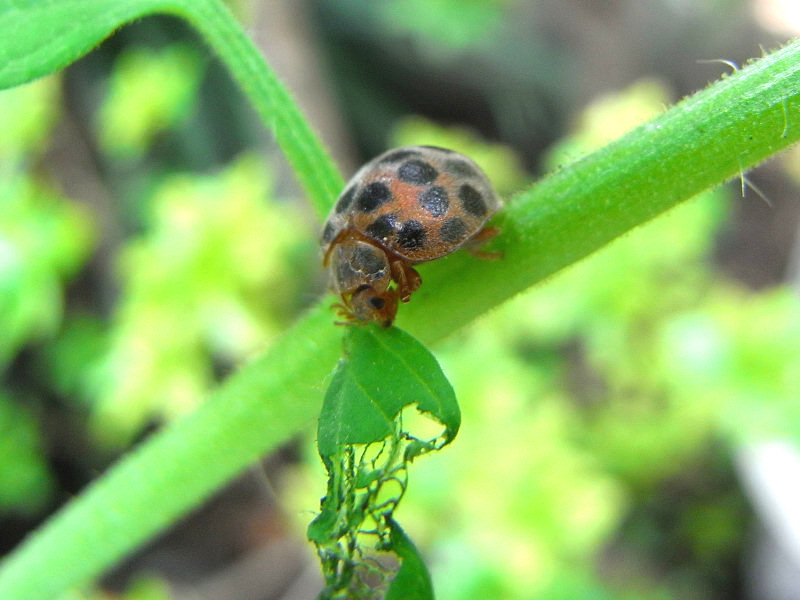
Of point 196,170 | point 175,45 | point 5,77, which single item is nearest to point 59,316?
point 196,170

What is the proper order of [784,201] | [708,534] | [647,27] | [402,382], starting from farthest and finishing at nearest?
[647,27] < [784,201] < [708,534] < [402,382]

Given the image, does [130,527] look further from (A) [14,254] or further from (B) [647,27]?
(B) [647,27]

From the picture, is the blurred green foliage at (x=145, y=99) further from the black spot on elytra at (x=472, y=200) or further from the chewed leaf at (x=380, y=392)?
the chewed leaf at (x=380, y=392)

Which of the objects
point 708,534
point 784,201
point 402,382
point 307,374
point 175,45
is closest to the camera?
point 402,382

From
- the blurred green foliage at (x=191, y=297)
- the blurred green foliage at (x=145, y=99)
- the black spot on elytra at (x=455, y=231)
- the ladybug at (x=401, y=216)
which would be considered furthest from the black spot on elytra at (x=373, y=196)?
the blurred green foliage at (x=145, y=99)

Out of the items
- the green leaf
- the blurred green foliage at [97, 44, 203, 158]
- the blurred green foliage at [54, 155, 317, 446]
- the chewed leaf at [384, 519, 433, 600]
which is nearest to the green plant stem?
the green leaf

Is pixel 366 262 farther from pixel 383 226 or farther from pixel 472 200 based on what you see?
pixel 472 200

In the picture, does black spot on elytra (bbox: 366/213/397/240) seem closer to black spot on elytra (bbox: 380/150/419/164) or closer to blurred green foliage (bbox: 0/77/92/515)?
black spot on elytra (bbox: 380/150/419/164)
